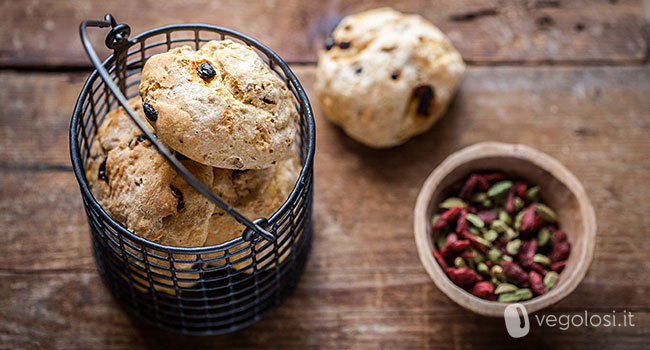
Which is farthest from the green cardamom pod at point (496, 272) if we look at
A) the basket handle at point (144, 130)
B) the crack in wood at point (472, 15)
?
the crack in wood at point (472, 15)

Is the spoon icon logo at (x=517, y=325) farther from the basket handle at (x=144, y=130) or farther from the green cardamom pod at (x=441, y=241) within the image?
the basket handle at (x=144, y=130)

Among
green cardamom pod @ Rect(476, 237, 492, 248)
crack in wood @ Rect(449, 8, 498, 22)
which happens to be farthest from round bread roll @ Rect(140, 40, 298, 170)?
crack in wood @ Rect(449, 8, 498, 22)

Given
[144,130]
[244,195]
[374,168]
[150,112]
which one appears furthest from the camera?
[374,168]

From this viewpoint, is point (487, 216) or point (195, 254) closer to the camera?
point (195, 254)

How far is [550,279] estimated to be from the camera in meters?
1.10

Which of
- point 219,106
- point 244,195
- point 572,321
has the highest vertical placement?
point 219,106

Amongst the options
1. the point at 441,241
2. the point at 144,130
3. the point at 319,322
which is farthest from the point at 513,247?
the point at 144,130

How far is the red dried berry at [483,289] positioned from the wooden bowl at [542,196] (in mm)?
38

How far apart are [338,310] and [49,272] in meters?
0.57

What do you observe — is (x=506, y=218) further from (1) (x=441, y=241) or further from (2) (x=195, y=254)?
(2) (x=195, y=254)

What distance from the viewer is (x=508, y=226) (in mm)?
1164

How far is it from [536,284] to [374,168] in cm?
40

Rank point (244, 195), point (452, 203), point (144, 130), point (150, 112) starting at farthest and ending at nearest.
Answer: point (452, 203)
point (244, 195)
point (150, 112)
point (144, 130)

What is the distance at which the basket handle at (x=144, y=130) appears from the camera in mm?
701
